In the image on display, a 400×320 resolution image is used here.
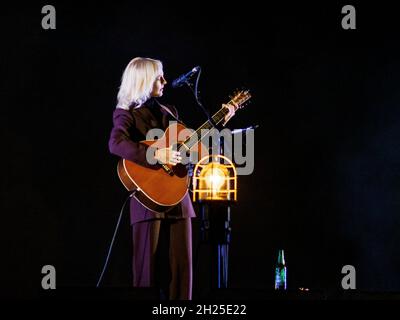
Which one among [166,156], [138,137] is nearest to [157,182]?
[166,156]

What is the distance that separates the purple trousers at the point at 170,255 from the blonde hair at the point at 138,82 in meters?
0.85

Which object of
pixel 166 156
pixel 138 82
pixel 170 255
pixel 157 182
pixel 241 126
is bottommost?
pixel 170 255

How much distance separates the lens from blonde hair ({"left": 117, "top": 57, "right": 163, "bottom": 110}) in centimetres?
445

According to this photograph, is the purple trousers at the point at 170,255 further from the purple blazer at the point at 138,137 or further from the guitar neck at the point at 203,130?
the guitar neck at the point at 203,130

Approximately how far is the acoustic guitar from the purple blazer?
1.7 inches

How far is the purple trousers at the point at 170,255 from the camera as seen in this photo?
4188mm

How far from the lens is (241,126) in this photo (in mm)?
5188

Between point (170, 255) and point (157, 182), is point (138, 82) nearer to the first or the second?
point (157, 182)

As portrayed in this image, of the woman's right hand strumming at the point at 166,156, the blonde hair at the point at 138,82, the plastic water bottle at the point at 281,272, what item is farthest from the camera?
the plastic water bottle at the point at 281,272

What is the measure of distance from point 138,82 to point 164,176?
27.2 inches

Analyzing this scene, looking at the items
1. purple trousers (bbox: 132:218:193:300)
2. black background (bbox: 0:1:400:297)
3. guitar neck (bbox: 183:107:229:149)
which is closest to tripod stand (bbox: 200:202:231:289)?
purple trousers (bbox: 132:218:193:300)

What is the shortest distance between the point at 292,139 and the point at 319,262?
3.34 ft

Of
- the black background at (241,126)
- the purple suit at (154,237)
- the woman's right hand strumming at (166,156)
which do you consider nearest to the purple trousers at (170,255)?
the purple suit at (154,237)
